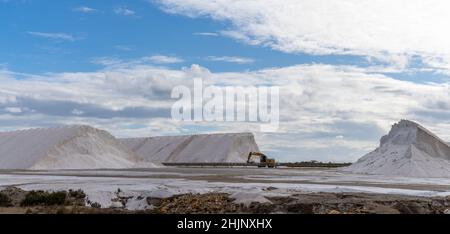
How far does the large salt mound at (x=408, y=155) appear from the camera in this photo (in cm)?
3575

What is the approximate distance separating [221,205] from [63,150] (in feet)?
126

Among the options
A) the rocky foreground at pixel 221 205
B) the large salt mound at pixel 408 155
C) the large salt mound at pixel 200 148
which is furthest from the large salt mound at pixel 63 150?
the rocky foreground at pixel 221 205

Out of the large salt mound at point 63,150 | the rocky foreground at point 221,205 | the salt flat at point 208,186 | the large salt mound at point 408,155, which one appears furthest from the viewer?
the large salt mound at point 63,150

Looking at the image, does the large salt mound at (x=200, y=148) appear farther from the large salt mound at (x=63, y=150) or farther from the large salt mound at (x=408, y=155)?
the large salt mound at (x=408, y=155)

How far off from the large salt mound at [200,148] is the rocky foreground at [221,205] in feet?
187

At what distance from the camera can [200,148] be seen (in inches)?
3108

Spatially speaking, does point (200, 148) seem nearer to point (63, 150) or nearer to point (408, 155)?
point (63, 150)

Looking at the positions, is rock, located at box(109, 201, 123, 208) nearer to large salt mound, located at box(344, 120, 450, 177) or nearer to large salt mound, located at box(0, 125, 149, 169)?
large salt mound, located at box(344, 120, 450, 177)

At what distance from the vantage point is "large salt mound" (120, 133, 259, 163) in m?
74.4

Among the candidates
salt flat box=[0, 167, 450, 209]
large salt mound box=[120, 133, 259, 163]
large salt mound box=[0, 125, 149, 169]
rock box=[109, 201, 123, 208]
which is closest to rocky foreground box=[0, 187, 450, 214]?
rock box=[109, 201, 123, 208]

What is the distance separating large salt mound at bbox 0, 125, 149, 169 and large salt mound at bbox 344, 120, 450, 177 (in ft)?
73.4

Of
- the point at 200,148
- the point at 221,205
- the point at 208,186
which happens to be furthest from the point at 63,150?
the point at 221,205
